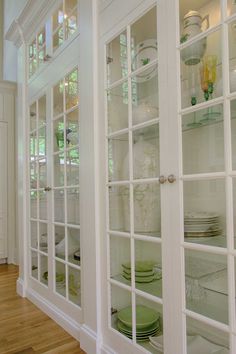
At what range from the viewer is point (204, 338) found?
123 centimetres

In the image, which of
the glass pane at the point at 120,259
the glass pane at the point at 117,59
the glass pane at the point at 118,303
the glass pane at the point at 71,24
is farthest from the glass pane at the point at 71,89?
the glass pane at the point at 118,303

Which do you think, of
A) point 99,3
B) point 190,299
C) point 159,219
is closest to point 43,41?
point 99,3

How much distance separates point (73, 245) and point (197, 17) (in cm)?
159

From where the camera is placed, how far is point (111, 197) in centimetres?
168

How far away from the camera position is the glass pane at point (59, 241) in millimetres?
2201

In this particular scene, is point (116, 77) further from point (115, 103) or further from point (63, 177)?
point (63, 177)

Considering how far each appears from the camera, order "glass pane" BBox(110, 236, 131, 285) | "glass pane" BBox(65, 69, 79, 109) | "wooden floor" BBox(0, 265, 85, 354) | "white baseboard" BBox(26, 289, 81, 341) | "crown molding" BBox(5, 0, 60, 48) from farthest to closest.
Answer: "crown molding" BBox(5, 0, 60, 48)
"glass pane" BBox(65, 69, 79, 109)
"white baseboard" BBox(26, 289, 81, 341)
"wooden floor" BBox(0, 265, 85, 354)
"glass pane" BBox(110, 236, 131, 285)

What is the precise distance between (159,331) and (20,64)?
106 inches

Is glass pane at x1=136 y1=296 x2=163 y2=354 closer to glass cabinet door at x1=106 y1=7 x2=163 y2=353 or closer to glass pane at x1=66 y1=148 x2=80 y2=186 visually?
glass cabinet door at x1=106 y1=7 x2=163 y2=353

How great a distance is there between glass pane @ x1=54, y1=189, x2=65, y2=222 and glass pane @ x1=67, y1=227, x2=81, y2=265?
144 mm

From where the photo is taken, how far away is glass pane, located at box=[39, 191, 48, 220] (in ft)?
8.16

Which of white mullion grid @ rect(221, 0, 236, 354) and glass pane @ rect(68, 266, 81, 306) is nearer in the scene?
white mullion grid @ rect(221, 0, 236, 354)

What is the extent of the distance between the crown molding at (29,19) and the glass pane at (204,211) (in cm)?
Answer: 185

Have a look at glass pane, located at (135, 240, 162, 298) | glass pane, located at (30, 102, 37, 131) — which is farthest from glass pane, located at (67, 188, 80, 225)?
glass pane, located at (30, 102, 37, 131)
